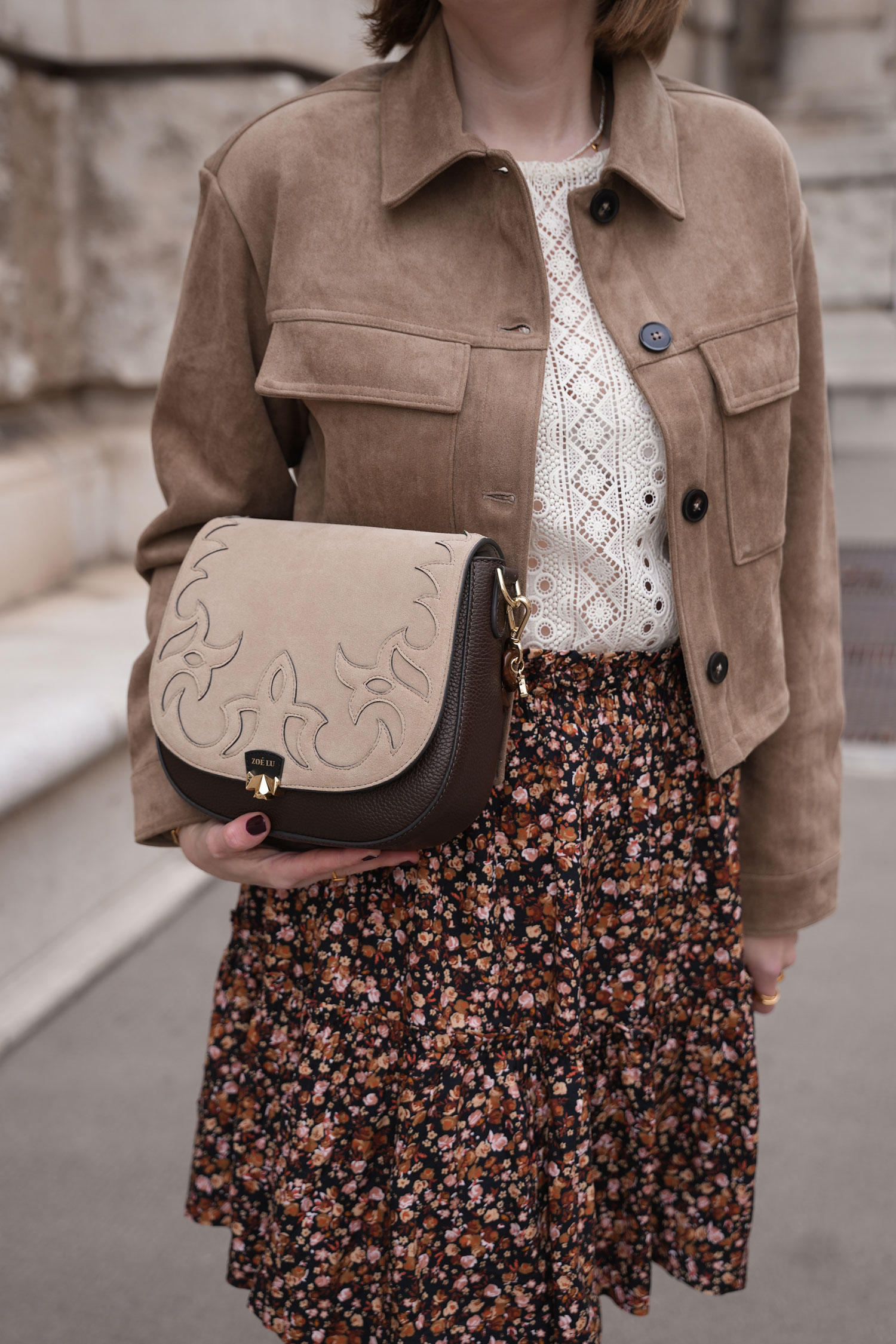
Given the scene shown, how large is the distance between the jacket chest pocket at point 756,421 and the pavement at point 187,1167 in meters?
1.29

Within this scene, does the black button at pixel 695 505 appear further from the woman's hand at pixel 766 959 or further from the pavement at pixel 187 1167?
the pavement at pixel 187 1167

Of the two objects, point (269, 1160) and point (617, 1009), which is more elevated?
point (617, 1009)

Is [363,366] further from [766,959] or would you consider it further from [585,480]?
[766,959]

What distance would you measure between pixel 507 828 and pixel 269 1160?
1.53 ft

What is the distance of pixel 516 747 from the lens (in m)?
1.17

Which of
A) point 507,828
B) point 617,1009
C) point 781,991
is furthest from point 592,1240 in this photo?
point 781,991

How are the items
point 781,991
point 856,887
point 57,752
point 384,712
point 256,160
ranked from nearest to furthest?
point 384,712, point 256,160, point 57,752, point 781,991, point 856,887

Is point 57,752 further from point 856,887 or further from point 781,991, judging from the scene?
point 856,887

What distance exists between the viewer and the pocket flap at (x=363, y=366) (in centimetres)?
110

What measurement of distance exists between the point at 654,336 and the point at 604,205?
0.43 ft

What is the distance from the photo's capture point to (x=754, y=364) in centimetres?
118

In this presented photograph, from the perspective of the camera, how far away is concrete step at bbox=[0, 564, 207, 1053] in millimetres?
2502

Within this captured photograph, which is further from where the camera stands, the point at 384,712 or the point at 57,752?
the point at 57,752

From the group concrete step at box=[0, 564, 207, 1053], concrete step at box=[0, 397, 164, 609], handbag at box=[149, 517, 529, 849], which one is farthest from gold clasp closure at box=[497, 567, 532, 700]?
concrete step at box=[0, 397, 164, 609]
